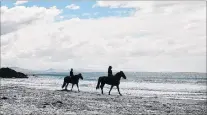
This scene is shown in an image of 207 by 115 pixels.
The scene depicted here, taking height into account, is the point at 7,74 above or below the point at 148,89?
above

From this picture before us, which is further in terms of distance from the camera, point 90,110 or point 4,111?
point 90,110

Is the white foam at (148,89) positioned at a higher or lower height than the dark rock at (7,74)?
lower

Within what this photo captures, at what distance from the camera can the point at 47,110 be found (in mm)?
19797

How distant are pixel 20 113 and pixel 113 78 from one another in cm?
1813

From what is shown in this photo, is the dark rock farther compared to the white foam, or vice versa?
the dark rock

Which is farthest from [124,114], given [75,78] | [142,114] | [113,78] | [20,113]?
[75,78]

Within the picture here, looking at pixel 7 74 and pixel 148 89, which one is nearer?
pixel 148 89

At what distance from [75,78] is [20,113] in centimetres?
2330

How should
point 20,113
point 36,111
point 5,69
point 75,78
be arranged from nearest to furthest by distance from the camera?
point 20,113 < point 36,111 < point 75,78 < point 5,69

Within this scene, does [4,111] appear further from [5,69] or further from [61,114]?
[5,69]

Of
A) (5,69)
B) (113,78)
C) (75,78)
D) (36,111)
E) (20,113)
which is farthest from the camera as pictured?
(5,69)

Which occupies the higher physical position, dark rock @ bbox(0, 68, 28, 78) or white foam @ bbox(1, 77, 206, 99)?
dark rock @ bbox(0, 68, 28, 78)

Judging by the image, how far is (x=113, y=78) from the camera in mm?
35531

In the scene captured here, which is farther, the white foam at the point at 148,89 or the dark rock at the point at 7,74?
the dark rock at the point at 7,74
